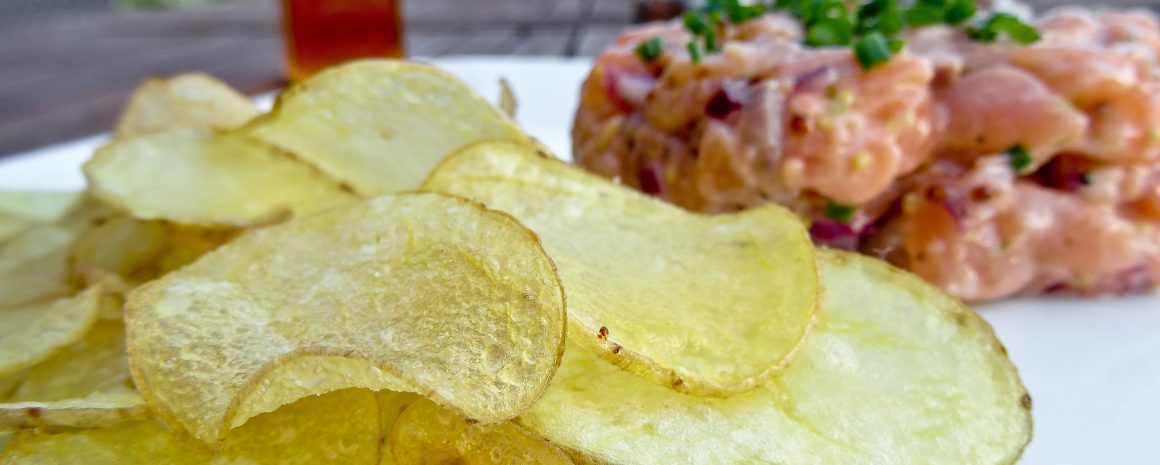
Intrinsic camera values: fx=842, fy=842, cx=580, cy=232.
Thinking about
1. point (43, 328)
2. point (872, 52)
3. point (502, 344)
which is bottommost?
point (43, 328)

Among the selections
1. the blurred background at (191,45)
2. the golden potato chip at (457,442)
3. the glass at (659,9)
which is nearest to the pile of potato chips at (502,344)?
the golden potato chip at (457,442)

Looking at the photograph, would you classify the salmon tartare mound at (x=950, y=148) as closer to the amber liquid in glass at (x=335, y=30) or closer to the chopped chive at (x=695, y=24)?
the chopped chive at (x=695, y=24)

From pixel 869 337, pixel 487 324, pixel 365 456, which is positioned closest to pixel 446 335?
pixel 487 324

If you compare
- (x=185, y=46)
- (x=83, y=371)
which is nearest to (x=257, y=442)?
(x=83, y=371)

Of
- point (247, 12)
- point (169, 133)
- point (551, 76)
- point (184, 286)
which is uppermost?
point (184, 286)

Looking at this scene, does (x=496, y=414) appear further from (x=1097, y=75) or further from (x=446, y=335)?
(x=1097, y=75)

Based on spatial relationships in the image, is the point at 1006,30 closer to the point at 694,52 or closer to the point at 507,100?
the point at 694,52

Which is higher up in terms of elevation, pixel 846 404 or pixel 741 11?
pixel 741 11
